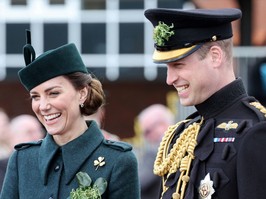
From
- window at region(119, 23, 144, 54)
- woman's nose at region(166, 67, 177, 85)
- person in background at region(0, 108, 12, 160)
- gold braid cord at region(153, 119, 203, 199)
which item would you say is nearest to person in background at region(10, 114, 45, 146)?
person in background at region(0, 108, 12, 160)

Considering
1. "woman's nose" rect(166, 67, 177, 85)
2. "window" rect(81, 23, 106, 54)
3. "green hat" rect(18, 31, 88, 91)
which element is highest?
"woman's nose" rect(166, 67, 177, 85)

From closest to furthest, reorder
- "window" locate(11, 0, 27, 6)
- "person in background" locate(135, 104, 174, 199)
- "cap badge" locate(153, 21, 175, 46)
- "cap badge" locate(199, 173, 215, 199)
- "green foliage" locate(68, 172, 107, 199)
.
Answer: "cap badge" locate(199, 173, 215, 199), "cap badge" locate(153, 21, 175, 46), "green foliage" locate(68, 172, 107, 199), "person in background" locate(135, 104, 174, 199), "window" locate(11, 0, 27, 6)

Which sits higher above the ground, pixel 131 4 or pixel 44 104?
pixel 44 104

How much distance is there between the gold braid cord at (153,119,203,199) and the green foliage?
0.33 metres

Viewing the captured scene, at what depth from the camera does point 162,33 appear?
17.0 ft

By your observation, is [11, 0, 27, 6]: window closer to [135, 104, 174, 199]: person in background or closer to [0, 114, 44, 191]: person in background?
[135, 104, 174, 199]: person in background

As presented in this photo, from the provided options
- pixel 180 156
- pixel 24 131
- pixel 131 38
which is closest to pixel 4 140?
pixel 24 131

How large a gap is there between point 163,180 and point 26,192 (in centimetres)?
76

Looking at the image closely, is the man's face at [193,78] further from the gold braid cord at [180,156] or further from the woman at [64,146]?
the woman at [64,146]

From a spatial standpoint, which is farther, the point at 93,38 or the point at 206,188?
the point at 93,38

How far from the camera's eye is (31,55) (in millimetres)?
5699

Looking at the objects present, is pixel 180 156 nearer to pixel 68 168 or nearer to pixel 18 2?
pixel 68 168

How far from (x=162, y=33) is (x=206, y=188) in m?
0.77

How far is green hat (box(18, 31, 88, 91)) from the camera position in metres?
5.58
